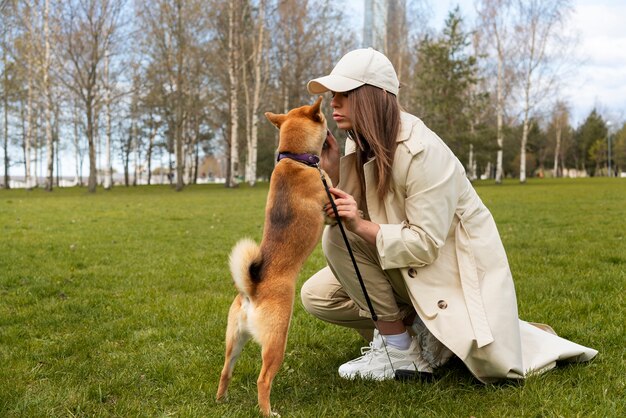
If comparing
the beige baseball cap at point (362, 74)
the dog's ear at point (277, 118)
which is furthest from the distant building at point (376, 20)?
the beige baseball cap at point (362, 74)

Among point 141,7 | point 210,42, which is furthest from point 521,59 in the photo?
point 141,7

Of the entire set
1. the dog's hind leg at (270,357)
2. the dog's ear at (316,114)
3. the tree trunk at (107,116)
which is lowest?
the dog's hind leg at (270,357)

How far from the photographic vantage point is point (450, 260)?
9.46 ft

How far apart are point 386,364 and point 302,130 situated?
151cm

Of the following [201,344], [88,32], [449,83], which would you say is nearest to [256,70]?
[88,32]

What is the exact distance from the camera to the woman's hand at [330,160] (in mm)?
3312

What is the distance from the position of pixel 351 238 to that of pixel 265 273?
72cm

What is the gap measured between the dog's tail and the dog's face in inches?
26.1

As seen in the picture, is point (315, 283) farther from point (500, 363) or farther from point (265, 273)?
point (500, 363)

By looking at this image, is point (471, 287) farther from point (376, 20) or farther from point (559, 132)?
point (559, 132)

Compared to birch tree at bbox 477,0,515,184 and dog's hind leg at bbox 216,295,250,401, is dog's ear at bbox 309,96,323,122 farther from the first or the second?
birch tree at bbox 477,0,515,184

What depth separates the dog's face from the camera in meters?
2.95

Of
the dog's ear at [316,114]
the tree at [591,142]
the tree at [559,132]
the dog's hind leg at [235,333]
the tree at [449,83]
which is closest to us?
the dog's hind leg at [235,333]

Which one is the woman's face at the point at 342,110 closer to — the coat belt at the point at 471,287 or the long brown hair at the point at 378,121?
the long brown hair at the point at 378,121
